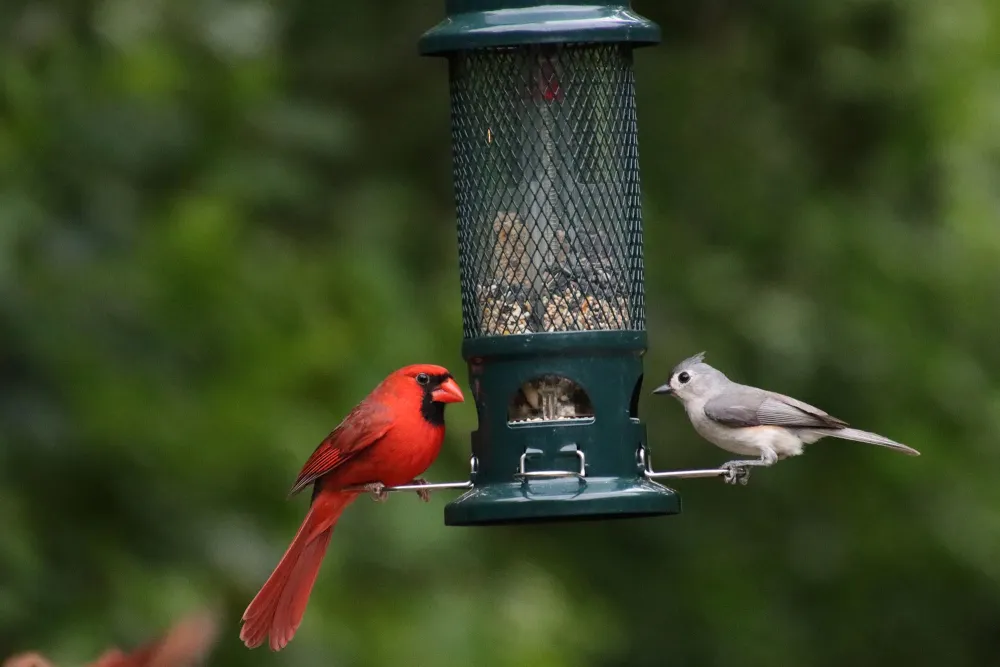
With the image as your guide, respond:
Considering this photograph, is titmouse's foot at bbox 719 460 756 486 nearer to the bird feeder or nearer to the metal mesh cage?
the bird feeder

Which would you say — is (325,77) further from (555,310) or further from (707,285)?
(555,310)

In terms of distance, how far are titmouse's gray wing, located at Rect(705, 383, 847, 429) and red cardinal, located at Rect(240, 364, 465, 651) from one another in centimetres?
106

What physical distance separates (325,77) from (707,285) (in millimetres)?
2723

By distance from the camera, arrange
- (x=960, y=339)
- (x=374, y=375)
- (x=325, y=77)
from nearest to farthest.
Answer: (x=374, y=375) → (x=960, y=339) → (x=325, y=77)

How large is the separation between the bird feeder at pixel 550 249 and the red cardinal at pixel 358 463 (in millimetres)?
495

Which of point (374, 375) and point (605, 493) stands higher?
point (605, 493)

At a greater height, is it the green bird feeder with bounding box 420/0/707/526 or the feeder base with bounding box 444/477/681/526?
the green bird feeder with bounding box 420/0/707/526

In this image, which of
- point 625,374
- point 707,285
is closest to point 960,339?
point 707,285

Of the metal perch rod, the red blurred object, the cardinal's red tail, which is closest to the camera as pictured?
the red blurred object

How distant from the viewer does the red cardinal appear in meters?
7.24

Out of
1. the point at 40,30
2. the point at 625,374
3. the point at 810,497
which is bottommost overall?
the point at 810,497

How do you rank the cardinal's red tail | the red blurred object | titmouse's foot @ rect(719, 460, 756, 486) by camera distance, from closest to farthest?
1. the red blurred object
2. titmouse's foot @ rect(719, 460, 756, 486)
3. the cardinal's red tail

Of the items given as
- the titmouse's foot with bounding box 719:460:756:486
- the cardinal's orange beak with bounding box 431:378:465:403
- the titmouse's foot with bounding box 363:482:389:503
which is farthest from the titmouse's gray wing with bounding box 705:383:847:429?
the titmouse's foot with bounding box 363:482:389:503

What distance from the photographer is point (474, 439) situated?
272 inches
